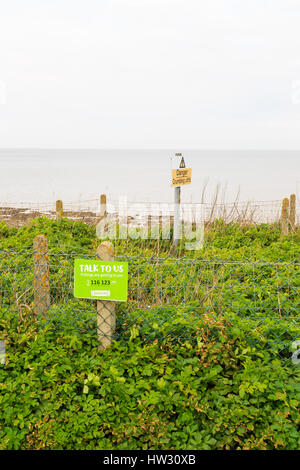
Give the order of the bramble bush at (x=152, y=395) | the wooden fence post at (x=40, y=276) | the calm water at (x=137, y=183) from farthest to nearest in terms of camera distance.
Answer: the calm water at (x=137, y=183), the wooden fence post at (x=40, y=276), the bramble bush at (x=152, y=395)

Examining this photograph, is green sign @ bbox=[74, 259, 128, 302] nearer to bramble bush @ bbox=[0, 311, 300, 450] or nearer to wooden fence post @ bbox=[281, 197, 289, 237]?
bramble bush @ bbox=[0, 311, 300, 450]

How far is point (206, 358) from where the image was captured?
10.7ft

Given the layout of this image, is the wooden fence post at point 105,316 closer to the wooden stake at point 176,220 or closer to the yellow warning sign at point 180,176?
the wooden stake at point 176,220

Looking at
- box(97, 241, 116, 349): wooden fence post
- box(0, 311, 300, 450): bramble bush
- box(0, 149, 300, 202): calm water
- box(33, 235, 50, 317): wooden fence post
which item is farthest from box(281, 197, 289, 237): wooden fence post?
box(33, 235, 50, 317): wooden fence post

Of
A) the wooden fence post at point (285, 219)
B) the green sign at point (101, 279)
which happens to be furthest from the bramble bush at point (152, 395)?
the wooden fence post at point (285, 219)

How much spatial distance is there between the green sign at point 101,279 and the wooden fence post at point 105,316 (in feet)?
0.28

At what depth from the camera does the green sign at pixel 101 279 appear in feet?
10.9

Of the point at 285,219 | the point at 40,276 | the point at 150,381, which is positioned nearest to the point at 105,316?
the point at 150,381

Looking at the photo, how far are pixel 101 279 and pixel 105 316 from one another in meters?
0.36

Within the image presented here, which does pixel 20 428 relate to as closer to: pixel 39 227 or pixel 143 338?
pixel 143 338

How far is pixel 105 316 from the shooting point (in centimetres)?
344

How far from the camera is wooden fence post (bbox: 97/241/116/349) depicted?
3.41 metres

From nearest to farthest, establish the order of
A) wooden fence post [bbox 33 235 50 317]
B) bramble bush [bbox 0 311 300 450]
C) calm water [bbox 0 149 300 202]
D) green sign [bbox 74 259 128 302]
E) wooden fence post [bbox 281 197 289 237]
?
bramble bush [bbox 0 311 300 450]
green sign [bbox 74 259 128 302]
wooden fence post [bbox 33 235 50 317]
wooden fence post [bbox 281 197 289 237]
calm water [bbox 0 149 300 202]

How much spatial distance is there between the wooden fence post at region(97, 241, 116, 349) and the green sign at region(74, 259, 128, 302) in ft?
0.28
